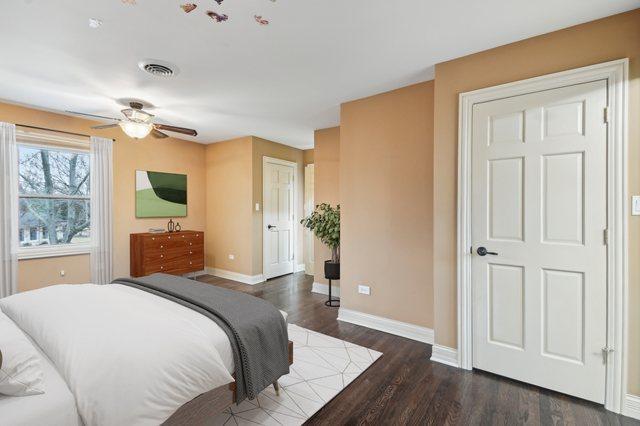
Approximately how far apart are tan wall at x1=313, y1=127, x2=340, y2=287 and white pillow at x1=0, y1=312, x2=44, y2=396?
141 inches

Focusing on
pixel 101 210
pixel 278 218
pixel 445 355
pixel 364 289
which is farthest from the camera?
pixel 278 218

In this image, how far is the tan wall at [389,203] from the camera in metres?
2.93

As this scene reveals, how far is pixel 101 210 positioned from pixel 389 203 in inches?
160

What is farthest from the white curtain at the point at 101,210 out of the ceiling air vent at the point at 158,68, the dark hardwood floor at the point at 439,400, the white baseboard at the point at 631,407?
the white baseboard at the point at 631,407

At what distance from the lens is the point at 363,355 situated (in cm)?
263

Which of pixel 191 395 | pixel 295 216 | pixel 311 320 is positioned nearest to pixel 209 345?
pixel 191 395

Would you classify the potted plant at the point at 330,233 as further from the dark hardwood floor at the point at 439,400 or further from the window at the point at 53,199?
the window at the point at 53,199

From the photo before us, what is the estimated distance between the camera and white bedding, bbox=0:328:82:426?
3.26 ft

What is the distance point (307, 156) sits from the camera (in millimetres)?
6184

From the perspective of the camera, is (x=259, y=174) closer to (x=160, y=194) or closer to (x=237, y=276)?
(x=160, y=194)

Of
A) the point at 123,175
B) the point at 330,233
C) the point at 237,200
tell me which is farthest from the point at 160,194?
the point at 330,233

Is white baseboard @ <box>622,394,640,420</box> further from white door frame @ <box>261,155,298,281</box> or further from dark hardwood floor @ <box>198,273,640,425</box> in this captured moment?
white door frame @ <box>261,155,298,281</box>

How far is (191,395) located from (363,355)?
1668 millimetres

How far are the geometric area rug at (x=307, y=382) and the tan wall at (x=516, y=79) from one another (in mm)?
814
